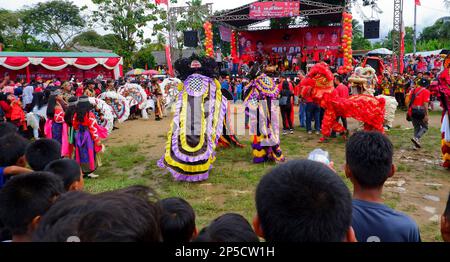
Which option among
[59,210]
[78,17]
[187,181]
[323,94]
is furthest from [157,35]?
[59,210]

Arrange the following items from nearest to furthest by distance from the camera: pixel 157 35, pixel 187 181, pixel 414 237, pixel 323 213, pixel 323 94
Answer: pixel 323 213 → pixel 414 237 → pixel 187 181 → pixel 323 94 → pixel 157 35

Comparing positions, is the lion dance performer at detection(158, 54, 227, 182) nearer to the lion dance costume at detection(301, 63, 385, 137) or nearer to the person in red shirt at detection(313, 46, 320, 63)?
the lion dance costume at detection(301, 63, 385, 137)

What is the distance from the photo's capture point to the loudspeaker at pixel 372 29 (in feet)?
62.0

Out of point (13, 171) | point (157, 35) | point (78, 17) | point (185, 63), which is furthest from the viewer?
point (78, 17)

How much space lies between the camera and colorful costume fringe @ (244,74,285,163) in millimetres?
6340

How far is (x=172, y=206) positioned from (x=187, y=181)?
3513mm

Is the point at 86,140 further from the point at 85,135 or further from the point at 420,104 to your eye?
the point at 420,104

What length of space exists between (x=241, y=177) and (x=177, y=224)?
12.5 feet

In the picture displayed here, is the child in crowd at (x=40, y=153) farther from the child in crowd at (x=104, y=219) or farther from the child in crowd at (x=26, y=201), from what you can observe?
the child in crowd at (x=104, y=219)

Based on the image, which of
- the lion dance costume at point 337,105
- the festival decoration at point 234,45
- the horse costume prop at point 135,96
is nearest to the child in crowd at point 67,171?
the lion dance costume at point 337,105

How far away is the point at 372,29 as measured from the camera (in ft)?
62.3

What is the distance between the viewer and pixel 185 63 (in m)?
6.14
